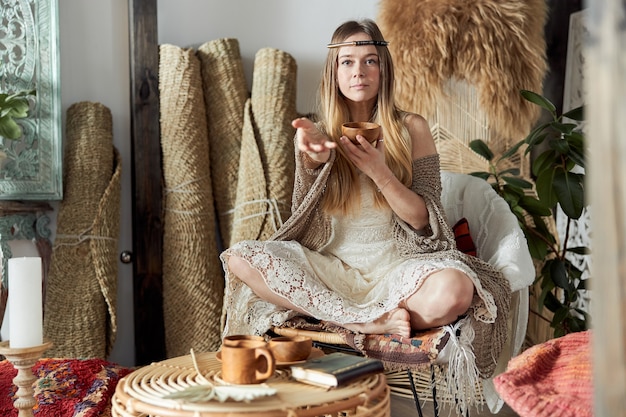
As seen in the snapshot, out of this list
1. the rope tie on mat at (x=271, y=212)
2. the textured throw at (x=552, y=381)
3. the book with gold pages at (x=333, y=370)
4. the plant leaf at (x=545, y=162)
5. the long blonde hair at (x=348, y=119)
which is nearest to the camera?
the textured throw at (x=552, y=381)

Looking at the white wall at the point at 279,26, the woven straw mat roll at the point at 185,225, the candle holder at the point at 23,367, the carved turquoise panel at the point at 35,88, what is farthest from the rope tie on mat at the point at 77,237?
the candle holder at the point at 23,367

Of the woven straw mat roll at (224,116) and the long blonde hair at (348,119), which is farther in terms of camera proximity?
the woven straw mat roll at (224,116)

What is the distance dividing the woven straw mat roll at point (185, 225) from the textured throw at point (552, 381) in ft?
5.16

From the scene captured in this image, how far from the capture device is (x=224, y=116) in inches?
104

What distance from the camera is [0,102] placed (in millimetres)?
2199

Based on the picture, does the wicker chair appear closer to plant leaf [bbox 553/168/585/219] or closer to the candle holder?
plant leaf [bbox 553/168/585/219]

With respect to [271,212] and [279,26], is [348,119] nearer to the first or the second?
[271,212]

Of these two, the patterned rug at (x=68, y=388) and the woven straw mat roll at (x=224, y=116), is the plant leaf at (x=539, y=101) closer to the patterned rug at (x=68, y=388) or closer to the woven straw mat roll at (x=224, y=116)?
the woven straw mat roll at (x=224, y=116)

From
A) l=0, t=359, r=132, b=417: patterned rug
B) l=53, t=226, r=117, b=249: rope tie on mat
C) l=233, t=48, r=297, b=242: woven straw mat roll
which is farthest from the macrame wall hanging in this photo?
l=0, t=359, r=132, b=417: patterned rug

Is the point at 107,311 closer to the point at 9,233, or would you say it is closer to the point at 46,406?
the point at 9,233

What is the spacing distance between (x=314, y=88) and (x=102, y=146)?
897mm

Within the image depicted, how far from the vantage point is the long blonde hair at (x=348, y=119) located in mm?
2037

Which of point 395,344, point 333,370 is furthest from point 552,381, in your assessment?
point 395,344

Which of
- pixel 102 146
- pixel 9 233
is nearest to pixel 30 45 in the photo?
pixel 102 146
